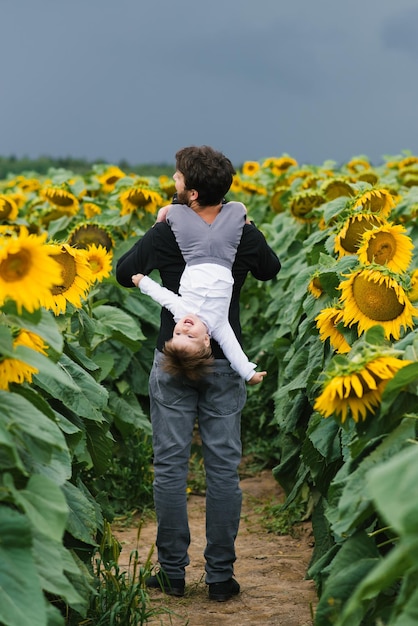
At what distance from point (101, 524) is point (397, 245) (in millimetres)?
1451

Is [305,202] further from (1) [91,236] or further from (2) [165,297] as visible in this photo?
(2) [165,297]

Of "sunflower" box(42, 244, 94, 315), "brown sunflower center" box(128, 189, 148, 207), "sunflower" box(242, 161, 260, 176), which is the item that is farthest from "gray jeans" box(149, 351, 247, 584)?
"sunflower" box(242, 161, 260, 176)

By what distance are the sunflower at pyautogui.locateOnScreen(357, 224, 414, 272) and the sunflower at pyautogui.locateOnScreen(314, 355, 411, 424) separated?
1.31 meters

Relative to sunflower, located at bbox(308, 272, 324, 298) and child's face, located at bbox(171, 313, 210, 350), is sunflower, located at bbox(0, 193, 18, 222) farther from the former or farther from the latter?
child's face, located at bbox(171, 313, 210, 350)

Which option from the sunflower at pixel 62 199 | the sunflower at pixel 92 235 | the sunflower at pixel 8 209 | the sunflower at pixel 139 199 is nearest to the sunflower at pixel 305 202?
the sunflower at pixel 139 199

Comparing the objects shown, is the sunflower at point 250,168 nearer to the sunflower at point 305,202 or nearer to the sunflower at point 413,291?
the sunflower at point 305,202

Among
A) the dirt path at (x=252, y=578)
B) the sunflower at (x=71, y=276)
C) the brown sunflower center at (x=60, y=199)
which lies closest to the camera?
the sunflower at (x=71, y=276)

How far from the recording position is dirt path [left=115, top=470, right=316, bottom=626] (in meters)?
3.80

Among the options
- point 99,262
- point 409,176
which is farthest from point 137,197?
point 409,176

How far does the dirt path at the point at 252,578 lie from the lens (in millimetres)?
3797

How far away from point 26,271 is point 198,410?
1788 mm

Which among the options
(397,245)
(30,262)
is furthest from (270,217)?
(30,262)

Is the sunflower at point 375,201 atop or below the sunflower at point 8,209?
atop

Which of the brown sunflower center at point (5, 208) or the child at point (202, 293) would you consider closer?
the child at point (202, 293)
